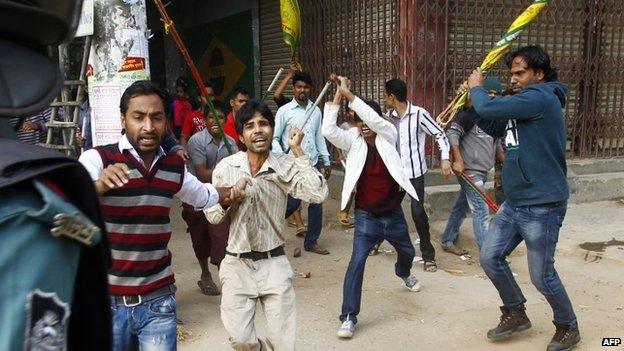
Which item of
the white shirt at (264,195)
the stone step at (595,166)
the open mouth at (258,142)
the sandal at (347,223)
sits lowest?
the sandal at (347,223)

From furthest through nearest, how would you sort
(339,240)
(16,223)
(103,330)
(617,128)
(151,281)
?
(617,128), (339,240), (151,281), (103,330), (16,223)

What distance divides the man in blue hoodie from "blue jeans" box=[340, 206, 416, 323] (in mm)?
780

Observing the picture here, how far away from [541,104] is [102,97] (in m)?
2.57

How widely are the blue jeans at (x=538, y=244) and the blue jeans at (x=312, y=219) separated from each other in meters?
2.32

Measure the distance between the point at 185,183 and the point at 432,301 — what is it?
260 cm

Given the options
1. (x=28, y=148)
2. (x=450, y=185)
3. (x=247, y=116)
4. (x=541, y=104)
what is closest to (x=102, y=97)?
(x=247, y=116)

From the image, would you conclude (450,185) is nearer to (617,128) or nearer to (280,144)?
(280,144)

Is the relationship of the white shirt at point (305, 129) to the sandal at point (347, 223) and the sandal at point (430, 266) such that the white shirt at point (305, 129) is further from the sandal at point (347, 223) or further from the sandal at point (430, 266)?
the sandal at point (430, 266)

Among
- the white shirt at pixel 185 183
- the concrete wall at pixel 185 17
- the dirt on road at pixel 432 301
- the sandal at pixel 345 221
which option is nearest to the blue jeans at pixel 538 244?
the dirt on road at pixel 432 301

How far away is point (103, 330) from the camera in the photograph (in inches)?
37.6

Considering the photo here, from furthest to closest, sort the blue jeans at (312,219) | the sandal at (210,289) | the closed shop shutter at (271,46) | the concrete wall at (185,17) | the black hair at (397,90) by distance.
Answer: the concrete wall at (185,17) → the closed shop shutter at (271,46) → the blue jeans at (312,219) → the black hair at (397,90) → the sandal at (210,289)

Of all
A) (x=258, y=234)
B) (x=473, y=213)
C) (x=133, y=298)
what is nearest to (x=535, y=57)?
(x=258, y=234)

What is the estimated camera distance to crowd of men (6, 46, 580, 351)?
92.2 inches

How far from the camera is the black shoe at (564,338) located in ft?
11.4
